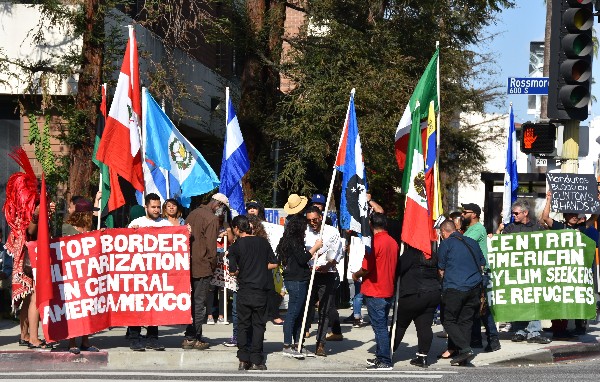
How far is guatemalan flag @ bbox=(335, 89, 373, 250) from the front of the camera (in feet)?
46.4

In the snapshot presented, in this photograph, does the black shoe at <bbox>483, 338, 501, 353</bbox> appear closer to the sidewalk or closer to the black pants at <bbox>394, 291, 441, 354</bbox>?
the sidewalk

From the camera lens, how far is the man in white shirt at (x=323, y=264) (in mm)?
14172

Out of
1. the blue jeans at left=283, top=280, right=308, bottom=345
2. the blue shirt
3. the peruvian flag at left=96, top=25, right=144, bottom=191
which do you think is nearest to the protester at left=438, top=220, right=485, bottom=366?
the blue shirt

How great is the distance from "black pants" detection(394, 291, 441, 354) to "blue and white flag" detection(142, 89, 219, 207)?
3.88 meters

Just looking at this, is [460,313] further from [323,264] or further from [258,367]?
[258,367]

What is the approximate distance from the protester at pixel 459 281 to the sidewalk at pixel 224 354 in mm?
382

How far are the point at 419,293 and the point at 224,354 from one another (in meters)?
2.28

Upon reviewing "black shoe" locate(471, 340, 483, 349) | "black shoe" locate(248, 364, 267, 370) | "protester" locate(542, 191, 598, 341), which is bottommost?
"black shoe" locate(248, 364, 267, 370)

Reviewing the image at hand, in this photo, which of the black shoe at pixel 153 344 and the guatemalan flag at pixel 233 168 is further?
the guatemalan flag at pixel 233 168

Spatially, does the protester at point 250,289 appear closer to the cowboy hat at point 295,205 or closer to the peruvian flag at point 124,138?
the cowboy hat at point 295,205

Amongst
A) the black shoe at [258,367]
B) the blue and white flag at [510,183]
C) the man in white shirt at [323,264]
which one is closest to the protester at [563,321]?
the blue and white flag at [510,183]

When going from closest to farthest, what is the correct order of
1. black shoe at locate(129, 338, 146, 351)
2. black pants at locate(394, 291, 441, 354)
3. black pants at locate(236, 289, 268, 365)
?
Answer: black pants at locate(236, 289, 268, 365)
black pants at locate(394, 291, 441, 354)
black shoe at locate(129, 338, 146, 351)

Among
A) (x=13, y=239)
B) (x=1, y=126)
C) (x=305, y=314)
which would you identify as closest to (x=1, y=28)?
(x=1, y=126)

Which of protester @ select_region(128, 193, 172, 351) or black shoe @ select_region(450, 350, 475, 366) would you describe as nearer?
protester @ select_region(128, 193, 172, 351)
